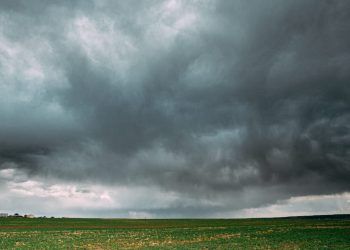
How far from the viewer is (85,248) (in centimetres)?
4156

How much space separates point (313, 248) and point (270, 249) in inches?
187

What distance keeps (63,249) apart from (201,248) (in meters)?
15.3

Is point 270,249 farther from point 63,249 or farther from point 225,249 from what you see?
point 63,249

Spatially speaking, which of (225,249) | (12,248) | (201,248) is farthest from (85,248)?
(225,249)

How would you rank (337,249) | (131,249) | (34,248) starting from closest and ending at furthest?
1. (337,249)
2. (131,249)
3. (34,248)

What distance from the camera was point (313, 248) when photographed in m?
38.8

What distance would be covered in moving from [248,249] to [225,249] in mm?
2425

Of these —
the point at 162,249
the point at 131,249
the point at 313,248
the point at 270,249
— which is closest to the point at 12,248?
the point at 131,249

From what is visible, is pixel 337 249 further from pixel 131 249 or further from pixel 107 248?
pixel 107 248

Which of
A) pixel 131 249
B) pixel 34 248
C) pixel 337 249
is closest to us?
pixel 337 249

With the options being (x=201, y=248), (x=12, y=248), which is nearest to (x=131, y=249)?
(x=201, y=248)

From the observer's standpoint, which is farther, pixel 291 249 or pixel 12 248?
pixel 12 248

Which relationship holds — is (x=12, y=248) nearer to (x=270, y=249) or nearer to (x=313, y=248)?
(x=270, y=249)

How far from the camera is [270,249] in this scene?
38.1 meters
